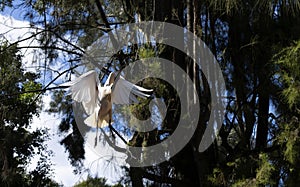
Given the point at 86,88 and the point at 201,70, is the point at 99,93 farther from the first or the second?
the point at 201,70

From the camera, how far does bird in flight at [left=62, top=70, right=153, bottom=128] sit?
309cm

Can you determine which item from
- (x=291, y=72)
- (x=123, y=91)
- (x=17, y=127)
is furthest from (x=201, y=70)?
(x=17, y=127)

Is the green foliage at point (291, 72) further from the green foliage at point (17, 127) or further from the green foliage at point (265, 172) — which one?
the green foliage at point (17, 127)

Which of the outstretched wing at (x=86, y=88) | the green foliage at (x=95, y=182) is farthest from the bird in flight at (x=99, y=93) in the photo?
the green foliage at (x=95, y=182)

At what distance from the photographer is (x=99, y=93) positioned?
313 centimetres

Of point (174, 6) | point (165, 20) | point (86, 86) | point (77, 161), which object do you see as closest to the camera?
point (86, 86)

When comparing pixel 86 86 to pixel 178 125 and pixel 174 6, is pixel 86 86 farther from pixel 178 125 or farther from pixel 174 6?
pixel 174 6

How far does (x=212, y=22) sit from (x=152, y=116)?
3.35 ft

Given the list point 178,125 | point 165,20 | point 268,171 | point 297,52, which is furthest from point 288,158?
point 165,20

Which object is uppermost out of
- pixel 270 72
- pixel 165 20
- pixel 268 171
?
pixel 165 20

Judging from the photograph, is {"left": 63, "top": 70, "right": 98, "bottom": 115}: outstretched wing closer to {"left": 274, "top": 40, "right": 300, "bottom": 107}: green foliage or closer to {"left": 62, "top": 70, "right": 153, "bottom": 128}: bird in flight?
{"left": 62, "top": 70, "right": 153, "bottom": 128}: bird in flight

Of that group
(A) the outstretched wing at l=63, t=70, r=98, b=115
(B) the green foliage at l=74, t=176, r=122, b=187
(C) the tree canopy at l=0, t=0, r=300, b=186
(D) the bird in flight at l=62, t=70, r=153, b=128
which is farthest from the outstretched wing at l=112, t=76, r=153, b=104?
(B) the green foliage at l=74, t=176, r=122, b=187

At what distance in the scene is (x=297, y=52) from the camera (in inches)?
149

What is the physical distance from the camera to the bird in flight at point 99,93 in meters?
3.09
